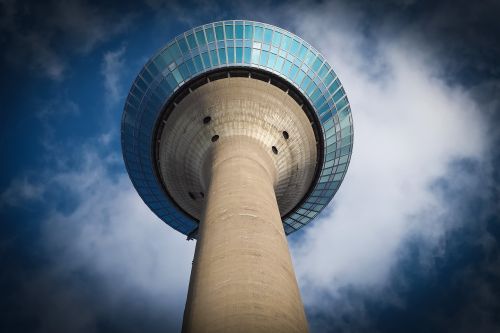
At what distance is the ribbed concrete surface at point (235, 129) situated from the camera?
1948 centimetres

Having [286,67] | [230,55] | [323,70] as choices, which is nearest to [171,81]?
[230,55]

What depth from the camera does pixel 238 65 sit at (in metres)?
21.3

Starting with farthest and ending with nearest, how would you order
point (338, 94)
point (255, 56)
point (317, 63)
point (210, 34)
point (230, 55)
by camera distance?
1. point (338, 94)
2. point (317, 63)
3. point (210, 34)
4. point (255, 56)
5. point (230, 55)

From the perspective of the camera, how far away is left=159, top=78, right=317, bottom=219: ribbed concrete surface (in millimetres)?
19484

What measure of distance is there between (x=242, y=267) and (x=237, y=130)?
1024cm

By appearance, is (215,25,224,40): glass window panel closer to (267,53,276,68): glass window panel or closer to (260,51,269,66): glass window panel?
(260,51,269,66): glass window panel

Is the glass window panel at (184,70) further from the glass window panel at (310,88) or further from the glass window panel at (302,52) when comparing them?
the glass window panel at (310,88)

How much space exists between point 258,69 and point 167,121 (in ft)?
20.4

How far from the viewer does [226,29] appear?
2195cm

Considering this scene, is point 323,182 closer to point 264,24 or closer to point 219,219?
point 264,24

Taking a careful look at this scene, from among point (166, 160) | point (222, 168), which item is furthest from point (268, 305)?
point (166, 160)

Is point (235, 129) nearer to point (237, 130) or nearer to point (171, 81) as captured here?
point (237, 130)

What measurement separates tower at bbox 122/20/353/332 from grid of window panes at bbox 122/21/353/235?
65 mm

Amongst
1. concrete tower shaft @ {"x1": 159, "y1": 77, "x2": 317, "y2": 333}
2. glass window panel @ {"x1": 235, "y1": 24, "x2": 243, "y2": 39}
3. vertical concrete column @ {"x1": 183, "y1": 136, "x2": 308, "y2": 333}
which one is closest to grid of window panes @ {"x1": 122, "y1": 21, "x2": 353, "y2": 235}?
glass window panel @ {"x1": 235, "y1": 24, "x2": 243, "y2": 39}
